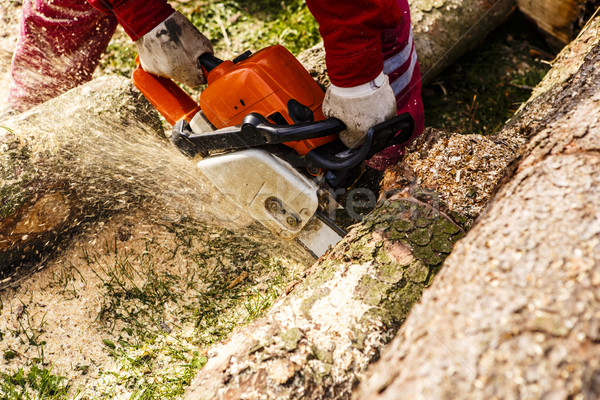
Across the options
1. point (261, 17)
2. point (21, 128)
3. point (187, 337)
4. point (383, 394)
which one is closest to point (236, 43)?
point (261, 17)

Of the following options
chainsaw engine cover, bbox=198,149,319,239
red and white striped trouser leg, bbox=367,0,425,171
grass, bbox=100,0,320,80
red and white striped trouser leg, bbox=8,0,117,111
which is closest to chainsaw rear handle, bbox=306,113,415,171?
chainsaw engine cover, bbox=198,149,319,239

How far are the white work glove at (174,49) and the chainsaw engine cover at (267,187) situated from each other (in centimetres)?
47

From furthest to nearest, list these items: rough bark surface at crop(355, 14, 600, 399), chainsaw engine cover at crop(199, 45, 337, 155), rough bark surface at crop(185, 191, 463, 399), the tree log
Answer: chainsaw engine cover at crop(199, 45, 337, 155), rough bark surface at crop(185, 191, 463, 399), the tree log, rough bark surface at crop(355, 14, 600, 399)

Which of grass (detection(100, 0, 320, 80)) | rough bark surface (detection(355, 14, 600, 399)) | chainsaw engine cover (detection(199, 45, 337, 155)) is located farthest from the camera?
grass (detection(100, 0, 320, 80))

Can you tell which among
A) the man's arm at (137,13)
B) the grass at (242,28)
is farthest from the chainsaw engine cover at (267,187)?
the grass at (242,28)

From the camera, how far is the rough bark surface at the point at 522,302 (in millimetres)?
944

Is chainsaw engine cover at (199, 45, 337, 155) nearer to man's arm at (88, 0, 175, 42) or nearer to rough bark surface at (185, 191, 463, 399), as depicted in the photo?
man's arm at (88, 0, 175, 42)

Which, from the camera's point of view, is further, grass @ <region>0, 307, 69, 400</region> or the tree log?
grass @ <region>0, 307, 69, 400</region>

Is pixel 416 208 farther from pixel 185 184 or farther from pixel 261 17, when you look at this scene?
pixel 261 17

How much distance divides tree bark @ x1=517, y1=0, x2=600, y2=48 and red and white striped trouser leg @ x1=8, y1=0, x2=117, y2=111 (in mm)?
2878

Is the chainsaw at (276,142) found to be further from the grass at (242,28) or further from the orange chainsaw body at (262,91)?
the grass at (242,28)

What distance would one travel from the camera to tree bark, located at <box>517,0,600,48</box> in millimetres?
2764

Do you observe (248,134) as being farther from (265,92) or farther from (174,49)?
(174,49)

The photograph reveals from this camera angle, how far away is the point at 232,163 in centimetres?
197
